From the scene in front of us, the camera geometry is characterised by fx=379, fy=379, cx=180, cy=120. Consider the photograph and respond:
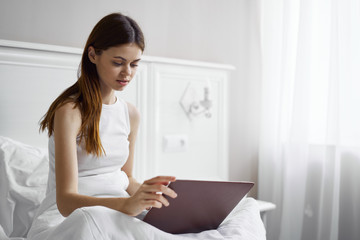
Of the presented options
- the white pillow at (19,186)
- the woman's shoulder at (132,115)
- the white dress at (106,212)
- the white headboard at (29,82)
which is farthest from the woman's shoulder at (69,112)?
the white headboard at (29,82)

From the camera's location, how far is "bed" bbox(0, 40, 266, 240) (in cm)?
140

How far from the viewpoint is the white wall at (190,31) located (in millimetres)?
1811

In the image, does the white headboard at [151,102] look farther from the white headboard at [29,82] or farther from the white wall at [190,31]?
the white wall at [190,31]

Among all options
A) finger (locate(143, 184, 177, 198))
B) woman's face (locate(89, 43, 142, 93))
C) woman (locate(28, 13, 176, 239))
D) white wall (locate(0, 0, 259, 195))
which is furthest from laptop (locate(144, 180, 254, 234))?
white wall (locate(0, 0, 259, 195))

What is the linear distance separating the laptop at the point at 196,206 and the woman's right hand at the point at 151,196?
0.02m

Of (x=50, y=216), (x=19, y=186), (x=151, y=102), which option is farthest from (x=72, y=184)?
(x=151, y=102)

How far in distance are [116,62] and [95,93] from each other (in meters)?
0.12

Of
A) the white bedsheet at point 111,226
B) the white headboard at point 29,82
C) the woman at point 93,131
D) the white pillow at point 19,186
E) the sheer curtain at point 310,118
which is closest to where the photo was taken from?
the white bedsheet at point 111,226

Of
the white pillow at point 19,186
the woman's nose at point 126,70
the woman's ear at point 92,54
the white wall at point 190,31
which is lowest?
the white pillow at point 19,186

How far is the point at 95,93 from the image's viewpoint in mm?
1233

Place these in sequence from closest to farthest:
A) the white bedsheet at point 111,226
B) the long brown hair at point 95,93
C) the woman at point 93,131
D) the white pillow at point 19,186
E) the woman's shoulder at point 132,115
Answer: the white bedsheet at point 111,226
the woman at point 93,131
the long brown hair at point 95,93
the white pillow at point 19,186
the woman's shoulder at point 132,115

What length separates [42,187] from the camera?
147cm

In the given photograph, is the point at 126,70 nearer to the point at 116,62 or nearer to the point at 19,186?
the point at 116,62

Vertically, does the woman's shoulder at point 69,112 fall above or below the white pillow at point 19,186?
above
